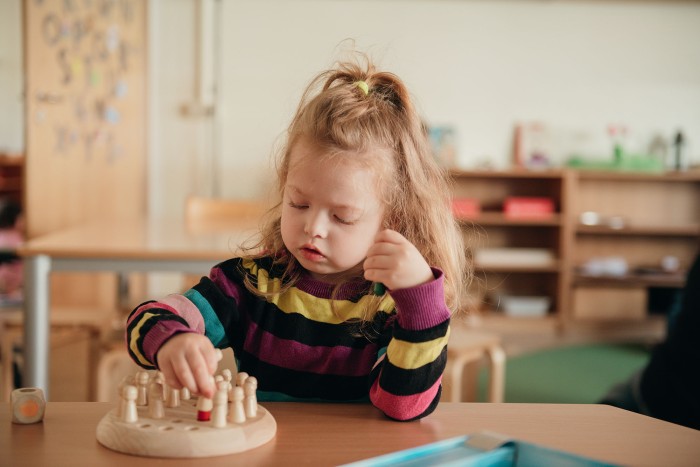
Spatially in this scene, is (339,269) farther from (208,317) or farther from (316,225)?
(208,317)

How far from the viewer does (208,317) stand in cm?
105

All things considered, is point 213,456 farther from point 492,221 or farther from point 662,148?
point 662,148

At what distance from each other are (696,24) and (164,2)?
11.9 feet

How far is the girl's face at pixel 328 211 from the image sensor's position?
0.96 metres

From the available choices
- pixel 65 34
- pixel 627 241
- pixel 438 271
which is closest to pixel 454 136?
pixel 627 241

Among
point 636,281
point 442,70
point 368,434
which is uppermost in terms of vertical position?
point 442,70

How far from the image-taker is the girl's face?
37.9 inches

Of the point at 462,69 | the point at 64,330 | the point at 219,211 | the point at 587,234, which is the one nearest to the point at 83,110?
the point at 219,211

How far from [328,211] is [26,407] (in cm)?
40

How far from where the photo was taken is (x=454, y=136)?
5.32 meters

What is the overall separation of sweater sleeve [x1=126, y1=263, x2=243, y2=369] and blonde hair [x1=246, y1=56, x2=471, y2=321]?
9 centimetres

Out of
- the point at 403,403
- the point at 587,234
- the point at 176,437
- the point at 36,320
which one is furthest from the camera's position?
the point at 587,234

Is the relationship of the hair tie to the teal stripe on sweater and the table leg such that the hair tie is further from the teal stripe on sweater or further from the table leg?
the table leg

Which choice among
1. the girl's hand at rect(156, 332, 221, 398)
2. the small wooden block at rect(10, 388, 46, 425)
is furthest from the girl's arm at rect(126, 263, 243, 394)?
the small wooden block at rect(10, 388, 46, 425)
